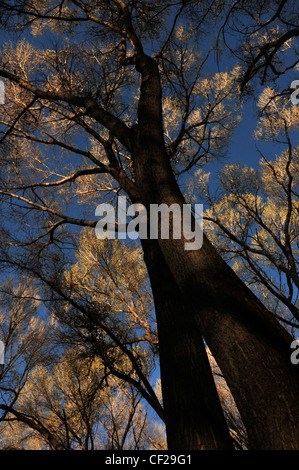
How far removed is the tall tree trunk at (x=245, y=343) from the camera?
83 centimetres

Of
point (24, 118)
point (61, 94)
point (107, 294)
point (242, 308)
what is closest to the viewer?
point (242, 308)

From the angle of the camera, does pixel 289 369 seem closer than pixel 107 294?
Yes

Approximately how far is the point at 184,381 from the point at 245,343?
1.45 ft

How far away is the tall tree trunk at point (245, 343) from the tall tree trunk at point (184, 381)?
0.97ft

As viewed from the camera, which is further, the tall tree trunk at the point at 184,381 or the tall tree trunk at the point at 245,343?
the tall tree trunk at the point at 184,381

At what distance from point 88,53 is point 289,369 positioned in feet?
13.9

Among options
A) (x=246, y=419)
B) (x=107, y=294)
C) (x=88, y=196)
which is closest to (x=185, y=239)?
(x=246, y=419)

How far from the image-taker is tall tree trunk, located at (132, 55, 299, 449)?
835 mm

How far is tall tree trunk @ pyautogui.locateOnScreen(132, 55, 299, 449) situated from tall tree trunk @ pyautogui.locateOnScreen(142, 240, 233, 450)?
296mm

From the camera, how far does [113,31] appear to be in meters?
3.61

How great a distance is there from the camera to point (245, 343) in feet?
3.23

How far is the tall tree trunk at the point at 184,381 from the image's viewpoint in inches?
44.9
